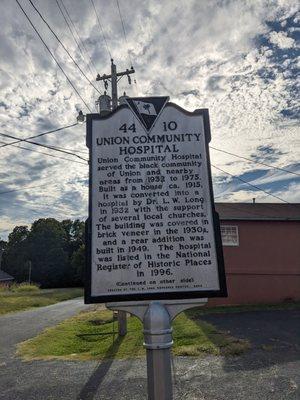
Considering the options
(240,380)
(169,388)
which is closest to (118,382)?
(240,380)

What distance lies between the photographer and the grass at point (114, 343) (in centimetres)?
937

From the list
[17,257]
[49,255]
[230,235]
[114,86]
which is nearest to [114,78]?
[114,86]

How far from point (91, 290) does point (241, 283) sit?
16064 millimetres

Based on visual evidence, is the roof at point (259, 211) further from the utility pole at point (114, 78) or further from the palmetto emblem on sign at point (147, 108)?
the palmetto emblem on sign at point (147, 108)

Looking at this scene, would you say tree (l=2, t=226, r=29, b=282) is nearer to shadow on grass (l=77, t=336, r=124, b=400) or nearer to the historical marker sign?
shadow on grass (l=77, t=336, r=124, b=400)

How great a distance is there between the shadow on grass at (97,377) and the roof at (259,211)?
9916 mm

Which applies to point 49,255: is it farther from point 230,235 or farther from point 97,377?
point 97,377

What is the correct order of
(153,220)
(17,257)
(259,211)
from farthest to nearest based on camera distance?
1. (17,257)
2. (259,211)
3. (153,220)

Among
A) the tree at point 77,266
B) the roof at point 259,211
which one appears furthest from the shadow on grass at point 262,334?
the tree at point 77,266

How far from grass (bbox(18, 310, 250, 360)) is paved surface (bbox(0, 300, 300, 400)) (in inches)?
20.7

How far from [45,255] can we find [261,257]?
2557 inches

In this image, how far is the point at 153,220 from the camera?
3477 millimetres

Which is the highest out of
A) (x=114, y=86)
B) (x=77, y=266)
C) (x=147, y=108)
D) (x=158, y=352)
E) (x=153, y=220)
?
(x=114, y=86)

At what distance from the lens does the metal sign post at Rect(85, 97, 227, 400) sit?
3262 mm
